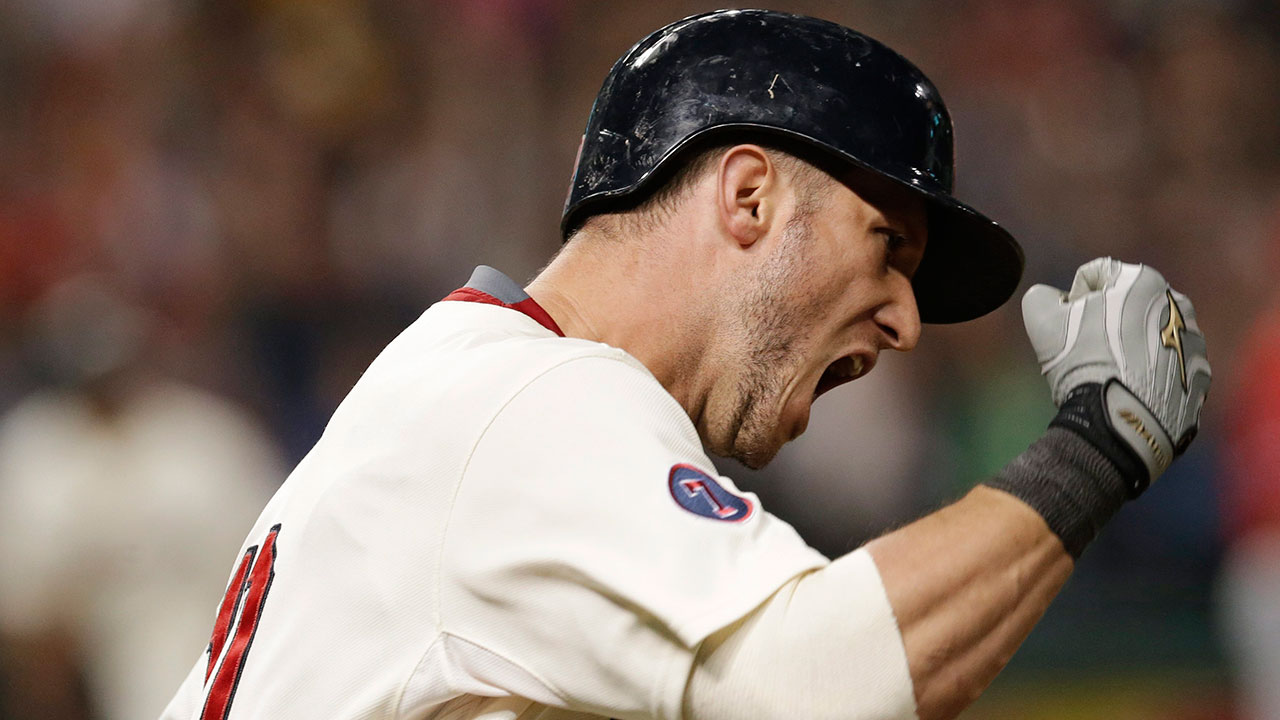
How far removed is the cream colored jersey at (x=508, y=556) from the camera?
4.22ft

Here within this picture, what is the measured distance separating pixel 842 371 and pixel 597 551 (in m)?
0.84

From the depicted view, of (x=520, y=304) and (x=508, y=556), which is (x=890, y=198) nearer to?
(x=520, y=304)

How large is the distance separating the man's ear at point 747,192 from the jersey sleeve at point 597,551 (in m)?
0.48

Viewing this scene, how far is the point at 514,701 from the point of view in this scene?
4.63ft

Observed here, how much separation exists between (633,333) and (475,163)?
3.67 metres

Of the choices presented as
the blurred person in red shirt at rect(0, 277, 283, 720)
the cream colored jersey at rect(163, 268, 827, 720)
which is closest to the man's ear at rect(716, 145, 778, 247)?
the cream colored jersey at rect(163, 268, 827, 720)

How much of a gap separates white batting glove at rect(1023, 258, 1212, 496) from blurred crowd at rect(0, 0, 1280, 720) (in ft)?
7.94

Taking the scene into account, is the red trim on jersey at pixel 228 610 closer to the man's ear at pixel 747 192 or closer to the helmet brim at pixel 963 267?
the man's ear at pixel 747 192

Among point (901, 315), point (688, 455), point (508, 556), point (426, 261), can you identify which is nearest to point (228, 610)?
point (508, 556)

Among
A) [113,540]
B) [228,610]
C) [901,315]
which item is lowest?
[113,540]

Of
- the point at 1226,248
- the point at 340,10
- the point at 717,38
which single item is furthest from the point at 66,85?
the point at 1226,248

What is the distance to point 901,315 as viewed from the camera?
193 cm

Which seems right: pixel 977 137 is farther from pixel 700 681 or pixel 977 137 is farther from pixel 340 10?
pixel 700 681

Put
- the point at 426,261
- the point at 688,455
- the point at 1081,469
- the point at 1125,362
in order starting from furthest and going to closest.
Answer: the point at 426,261
the point at 1125,362
the point at 1081,469
the point at 688,455
